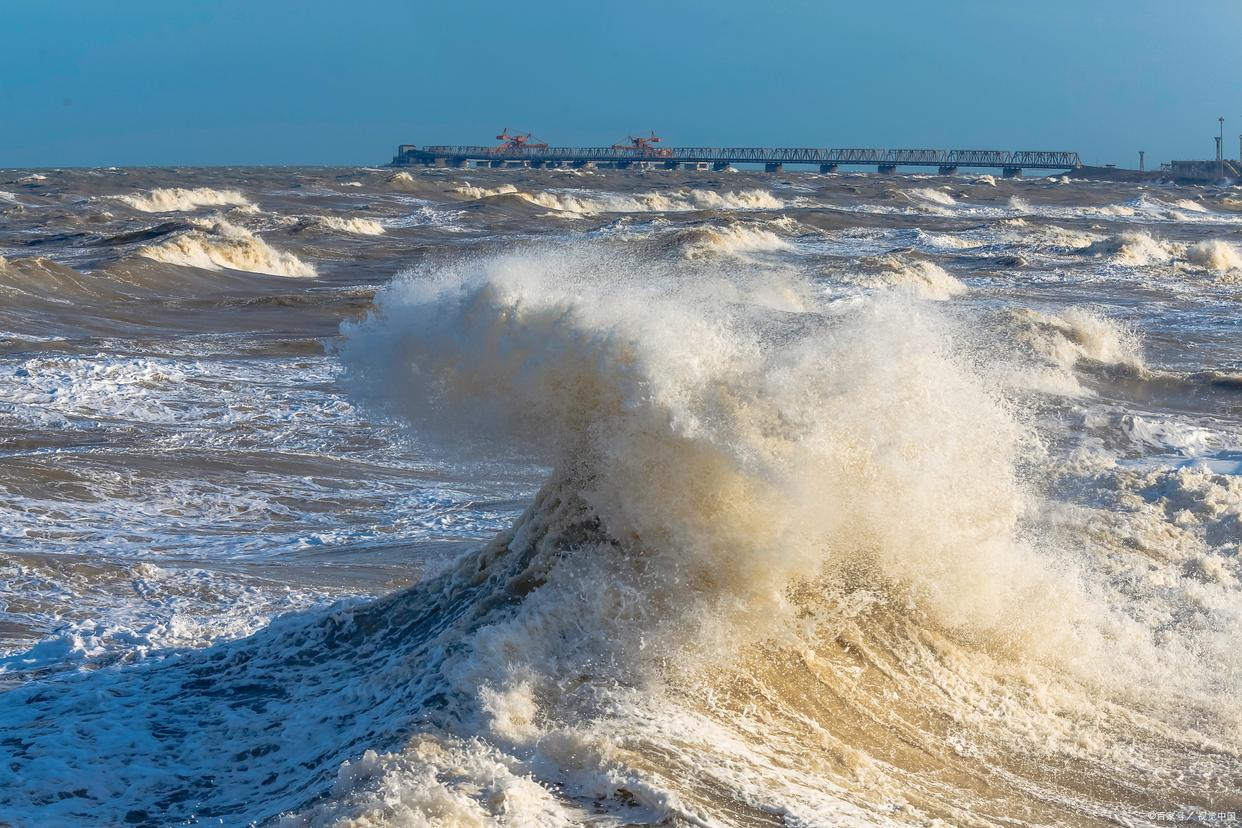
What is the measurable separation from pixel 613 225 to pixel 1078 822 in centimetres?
4228

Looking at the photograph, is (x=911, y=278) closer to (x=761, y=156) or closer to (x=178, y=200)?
(x=178, y=200)

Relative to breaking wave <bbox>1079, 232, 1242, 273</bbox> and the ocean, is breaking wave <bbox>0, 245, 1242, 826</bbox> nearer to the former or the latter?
the ocean

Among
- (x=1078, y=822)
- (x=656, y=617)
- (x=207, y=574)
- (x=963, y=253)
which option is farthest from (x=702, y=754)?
(x=963, y=253)

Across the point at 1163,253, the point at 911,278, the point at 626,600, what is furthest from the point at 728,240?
the point at 626,600

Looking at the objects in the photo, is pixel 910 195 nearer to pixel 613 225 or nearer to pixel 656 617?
pixel 613 225

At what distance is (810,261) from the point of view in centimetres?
3531

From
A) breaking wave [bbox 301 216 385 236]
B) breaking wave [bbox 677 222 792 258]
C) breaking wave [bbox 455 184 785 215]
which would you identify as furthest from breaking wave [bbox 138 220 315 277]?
breaking wave [bbox 455 184 785 215]

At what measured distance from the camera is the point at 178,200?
6131 centimetres

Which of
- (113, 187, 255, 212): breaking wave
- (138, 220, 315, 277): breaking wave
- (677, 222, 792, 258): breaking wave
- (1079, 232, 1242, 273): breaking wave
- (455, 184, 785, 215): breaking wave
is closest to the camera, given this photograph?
(138, 220, 315, 277): breaking wave

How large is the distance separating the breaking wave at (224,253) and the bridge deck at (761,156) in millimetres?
94333

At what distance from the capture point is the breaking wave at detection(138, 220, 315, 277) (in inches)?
1176

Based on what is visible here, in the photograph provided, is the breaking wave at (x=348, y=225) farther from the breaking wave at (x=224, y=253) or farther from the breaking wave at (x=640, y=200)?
the breaking wave at (x=640, y=200)

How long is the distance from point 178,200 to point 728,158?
72.4 m

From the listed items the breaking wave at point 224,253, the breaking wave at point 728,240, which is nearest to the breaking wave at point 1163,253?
the breaking wave at point 728,240
